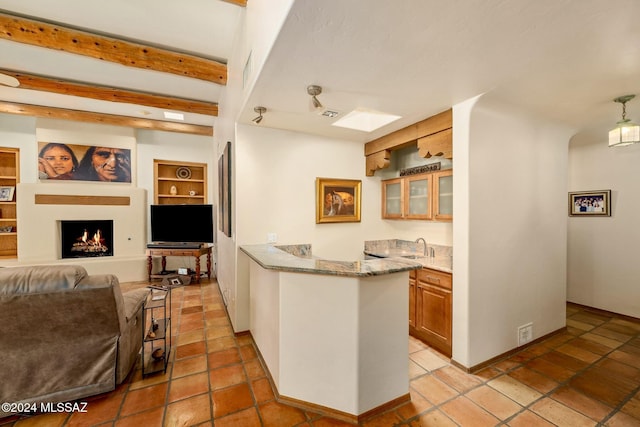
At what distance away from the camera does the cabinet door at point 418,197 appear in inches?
124

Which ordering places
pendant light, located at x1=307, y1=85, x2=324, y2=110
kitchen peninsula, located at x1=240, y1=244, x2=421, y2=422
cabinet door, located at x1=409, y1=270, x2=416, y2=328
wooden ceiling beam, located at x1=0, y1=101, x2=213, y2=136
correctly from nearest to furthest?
kitchen peninsula, located at x1=240, y1=244, x2=421, y2=422 → pendant light, located at x1=307, y1=85, x2=324, y2=110 → cabinet door, located at x1=409, y1=270, x2=416, y2=328 → wooden ceiling beam, located at x1=0, y1=101, x2=213, y2=136

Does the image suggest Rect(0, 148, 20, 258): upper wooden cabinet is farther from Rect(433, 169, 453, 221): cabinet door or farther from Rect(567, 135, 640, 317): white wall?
Rect(567, 135, 640, 317): white wall

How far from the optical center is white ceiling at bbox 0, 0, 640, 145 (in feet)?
4.21

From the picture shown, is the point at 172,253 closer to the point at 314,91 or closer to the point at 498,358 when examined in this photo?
the point at 314,91

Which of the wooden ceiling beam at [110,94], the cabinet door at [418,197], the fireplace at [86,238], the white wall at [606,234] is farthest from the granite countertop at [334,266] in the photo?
the fireplace at [86,238]

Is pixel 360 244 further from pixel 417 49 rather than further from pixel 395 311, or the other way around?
pixel 417 49

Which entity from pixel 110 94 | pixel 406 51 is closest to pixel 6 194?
pixel 110 94

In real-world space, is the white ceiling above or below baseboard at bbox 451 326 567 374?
above

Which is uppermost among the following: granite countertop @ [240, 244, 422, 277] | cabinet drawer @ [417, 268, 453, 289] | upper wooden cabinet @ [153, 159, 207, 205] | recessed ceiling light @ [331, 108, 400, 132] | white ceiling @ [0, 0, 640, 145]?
recessed ceiling light @ [331, 108, 400, 132]

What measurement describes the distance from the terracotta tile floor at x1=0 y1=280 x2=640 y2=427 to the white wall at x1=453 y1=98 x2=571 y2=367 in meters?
0.25

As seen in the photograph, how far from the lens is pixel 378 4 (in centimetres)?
121

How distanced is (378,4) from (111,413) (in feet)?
9.79

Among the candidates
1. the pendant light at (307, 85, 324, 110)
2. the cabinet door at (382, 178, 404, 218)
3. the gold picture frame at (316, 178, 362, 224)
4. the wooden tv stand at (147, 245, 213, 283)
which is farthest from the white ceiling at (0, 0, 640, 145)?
the wooden tv stand at (147, 245, 213, 283)

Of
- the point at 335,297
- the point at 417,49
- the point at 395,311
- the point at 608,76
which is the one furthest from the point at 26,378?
the point at 608,76
